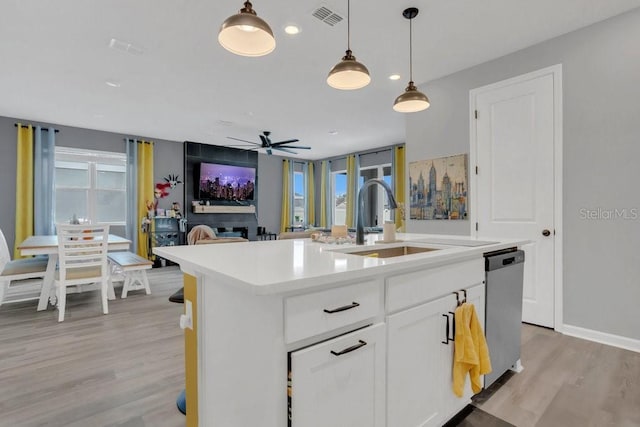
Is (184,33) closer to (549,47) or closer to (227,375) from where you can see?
(227,375)

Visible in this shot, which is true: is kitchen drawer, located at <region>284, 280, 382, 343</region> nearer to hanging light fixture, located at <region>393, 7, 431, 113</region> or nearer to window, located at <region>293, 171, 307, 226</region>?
hanging light fixture, located at <region>393, 7, 431, 113</region>

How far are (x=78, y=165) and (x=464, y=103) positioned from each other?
262 inches

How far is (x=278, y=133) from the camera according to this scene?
20.7ft

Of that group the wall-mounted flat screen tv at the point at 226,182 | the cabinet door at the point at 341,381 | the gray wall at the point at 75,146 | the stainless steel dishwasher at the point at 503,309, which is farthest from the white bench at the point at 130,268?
the stainless steel dishwasher at the point at 503,309

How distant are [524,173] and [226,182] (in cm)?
607

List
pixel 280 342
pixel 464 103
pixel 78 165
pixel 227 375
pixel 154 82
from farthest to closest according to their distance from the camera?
pixel 78 165 < pixel 154 82 < pixel 464 103 < pixel 227 375 < pixel 280 342

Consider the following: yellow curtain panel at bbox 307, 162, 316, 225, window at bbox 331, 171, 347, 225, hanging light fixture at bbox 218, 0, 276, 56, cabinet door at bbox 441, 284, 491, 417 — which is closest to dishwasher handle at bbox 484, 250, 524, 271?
cabinet door at bbox 441, 284, 491, 417

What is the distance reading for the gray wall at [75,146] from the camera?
518 cm

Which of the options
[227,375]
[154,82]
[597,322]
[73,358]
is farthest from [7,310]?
[597,322]

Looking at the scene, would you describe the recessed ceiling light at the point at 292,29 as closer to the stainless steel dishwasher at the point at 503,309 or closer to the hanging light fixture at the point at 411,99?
the hanging light fixture at the point at 411,99

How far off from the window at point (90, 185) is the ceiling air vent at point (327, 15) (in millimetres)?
5393

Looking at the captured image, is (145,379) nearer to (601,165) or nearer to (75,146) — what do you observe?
(601,165)

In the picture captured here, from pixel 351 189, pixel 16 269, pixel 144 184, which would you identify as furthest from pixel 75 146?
pixel 351 189

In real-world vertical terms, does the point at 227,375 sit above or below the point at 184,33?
below
